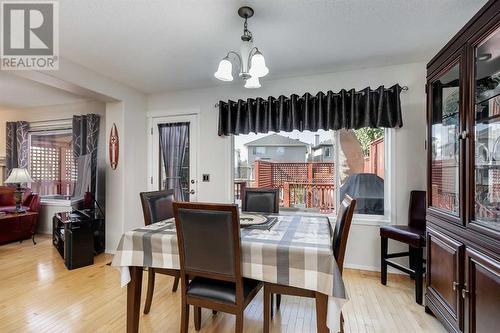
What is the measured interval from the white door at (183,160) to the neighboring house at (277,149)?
2.76ft

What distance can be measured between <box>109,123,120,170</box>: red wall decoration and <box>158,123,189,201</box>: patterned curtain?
62 centimetres

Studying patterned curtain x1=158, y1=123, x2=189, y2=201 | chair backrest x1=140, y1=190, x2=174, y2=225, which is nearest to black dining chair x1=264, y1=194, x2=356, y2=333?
chair backrest x1=140, y1=190, x2=174, y2=225

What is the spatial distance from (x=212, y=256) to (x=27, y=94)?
14.4ft

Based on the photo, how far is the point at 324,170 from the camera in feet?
10.9

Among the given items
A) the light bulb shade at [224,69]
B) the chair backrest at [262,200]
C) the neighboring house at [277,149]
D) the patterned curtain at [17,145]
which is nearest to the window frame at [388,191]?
the neighboring house at [277,149]

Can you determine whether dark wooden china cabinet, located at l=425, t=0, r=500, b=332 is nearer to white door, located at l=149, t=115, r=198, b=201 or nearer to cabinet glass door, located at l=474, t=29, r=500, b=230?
cabinet glass door, located at l=474, t=29, r=500, b=230

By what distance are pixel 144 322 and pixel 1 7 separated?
2.57m

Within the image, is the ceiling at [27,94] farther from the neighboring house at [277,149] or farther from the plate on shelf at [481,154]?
the plate on shelf at [481,154]

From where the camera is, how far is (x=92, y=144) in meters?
3.85

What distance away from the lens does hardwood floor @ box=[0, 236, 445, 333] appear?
74.7 inches

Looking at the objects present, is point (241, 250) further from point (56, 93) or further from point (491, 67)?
point (56, 93)

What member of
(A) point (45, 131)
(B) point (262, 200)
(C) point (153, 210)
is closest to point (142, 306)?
(C) point (153, 210)

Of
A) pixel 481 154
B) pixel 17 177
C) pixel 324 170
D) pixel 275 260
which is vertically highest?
pixel 481 154

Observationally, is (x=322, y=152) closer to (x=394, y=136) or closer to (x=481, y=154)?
(x=394, y=136)
